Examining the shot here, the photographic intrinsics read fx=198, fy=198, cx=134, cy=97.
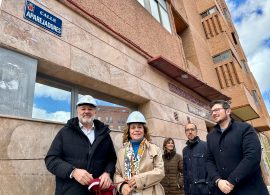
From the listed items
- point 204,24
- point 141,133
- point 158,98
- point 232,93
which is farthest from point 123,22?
point 204,24

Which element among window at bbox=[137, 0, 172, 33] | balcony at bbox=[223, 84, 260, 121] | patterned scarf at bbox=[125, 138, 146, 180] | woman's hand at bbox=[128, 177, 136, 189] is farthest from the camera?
balcony at bbox=[223, 84, 260, 121]

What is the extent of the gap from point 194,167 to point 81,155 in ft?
6.49

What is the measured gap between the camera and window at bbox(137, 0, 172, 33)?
7463 millimetres

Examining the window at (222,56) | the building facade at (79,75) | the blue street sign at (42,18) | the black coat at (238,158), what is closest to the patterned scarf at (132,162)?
the black coat at (238,158)

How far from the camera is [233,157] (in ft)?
7.49

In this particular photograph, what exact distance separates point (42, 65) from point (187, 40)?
10.8 meters

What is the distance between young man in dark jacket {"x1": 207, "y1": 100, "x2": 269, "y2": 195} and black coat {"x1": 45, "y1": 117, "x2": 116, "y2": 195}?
4.23ft

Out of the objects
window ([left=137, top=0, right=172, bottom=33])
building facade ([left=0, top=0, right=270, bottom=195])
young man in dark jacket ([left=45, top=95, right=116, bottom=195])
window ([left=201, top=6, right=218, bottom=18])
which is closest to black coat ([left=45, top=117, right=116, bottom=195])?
young man in dark jacket ([left=45, top=95, right=116, bottom=195])

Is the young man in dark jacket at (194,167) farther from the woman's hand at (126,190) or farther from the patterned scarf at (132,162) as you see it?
the woman's hand at (126,190)

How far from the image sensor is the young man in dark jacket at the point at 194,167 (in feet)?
10.2

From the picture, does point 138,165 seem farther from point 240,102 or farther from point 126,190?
point 240,102

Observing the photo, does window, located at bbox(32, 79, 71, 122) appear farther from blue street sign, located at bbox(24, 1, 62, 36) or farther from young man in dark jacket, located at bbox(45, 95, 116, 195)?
young man in dark jacket, located at bbox(45, 95, 116, 195)

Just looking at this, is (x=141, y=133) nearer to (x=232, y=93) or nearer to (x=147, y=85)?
(x=147, y=85)

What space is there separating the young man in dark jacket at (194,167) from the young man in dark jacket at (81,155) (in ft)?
4.87
